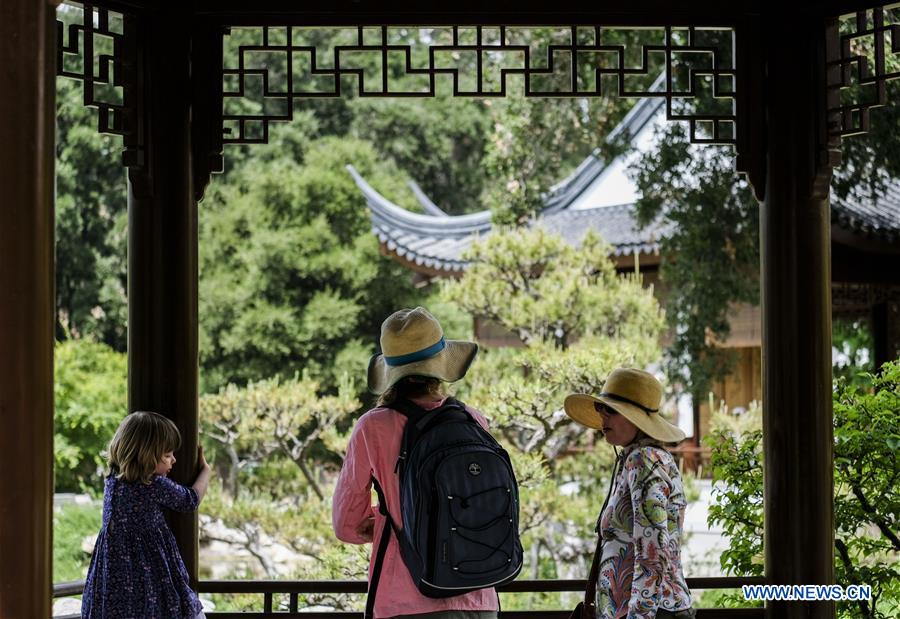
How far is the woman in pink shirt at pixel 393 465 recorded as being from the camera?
2012 millimetres

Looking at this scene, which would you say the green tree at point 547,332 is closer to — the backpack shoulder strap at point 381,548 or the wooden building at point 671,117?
the wooden building at point 671,117

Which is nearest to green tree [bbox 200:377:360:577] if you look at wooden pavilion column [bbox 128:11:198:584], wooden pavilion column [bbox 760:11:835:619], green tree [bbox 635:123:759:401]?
green tree [bbox 635:123:759:401]

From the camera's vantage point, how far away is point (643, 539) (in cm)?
219

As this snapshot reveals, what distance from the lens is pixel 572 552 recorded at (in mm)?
7270

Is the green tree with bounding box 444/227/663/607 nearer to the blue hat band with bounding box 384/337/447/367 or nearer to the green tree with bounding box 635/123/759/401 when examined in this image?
the green tree with bounding box 635/123/759/401

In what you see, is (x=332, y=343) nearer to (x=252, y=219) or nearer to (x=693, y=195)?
(x=252, y=219)

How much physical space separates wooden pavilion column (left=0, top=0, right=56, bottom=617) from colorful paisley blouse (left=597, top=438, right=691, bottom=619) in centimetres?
105

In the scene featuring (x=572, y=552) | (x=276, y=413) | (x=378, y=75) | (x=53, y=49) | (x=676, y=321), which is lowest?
(x=572, y=552)

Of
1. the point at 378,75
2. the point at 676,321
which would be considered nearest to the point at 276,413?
the point at 676,321

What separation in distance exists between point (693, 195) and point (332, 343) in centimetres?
397

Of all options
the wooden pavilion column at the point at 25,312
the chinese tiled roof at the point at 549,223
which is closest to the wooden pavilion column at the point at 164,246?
the wooden pavilion column at the point at 25,312

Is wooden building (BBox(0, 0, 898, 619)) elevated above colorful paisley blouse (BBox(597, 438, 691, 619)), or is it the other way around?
wooden building (BBox(0, 0, 898, 619))

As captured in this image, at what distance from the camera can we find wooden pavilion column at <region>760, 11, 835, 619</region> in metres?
2.98

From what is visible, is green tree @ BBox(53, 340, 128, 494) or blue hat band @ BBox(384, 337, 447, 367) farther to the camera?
green tree @ BBox(53, 340, 128, 494)
